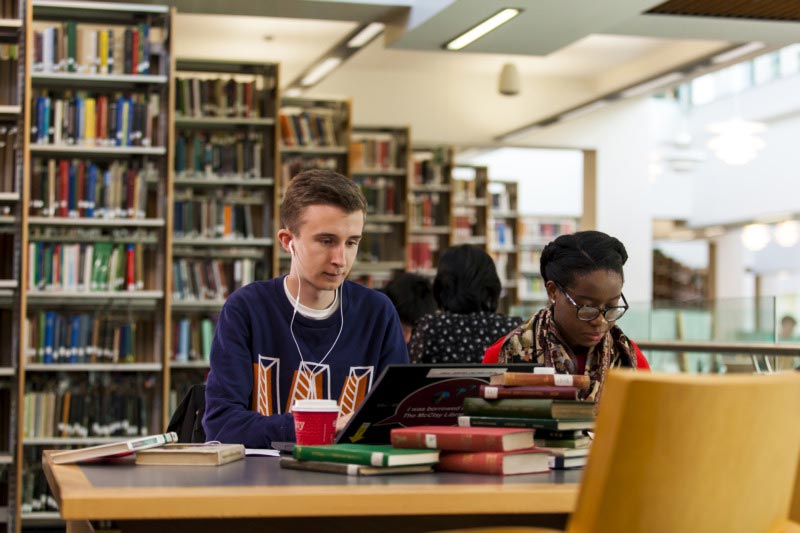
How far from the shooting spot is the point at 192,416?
297 cm

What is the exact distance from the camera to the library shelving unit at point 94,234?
6.16 m

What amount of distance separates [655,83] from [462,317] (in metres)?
6.78

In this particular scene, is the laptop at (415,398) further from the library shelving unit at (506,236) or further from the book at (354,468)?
the library shelving unit at (506,236)

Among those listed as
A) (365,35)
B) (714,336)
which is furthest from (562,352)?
(365,35)

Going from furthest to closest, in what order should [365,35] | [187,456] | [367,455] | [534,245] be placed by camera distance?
[534,245], [365,35], [187,456], [367,455]

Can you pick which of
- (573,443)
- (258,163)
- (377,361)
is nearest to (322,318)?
(377,361)

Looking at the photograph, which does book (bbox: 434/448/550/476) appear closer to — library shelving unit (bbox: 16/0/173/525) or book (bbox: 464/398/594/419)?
book (bbox: 464/398/594/419)

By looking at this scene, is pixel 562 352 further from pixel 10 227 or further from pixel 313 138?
pixel 313 138

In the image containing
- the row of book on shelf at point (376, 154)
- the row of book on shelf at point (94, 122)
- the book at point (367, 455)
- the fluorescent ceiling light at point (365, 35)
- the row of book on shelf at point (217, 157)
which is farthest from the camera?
the row of book on shelf at point (376, 154)

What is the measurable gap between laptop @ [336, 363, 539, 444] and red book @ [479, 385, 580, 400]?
10 centimetres

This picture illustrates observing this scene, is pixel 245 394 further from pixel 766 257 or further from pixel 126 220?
pixel 766 257

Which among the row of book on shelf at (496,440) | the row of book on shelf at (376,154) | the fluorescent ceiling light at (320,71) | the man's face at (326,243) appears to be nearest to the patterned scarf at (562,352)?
the man's face at (326,243)

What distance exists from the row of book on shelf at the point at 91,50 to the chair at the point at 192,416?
368 cm

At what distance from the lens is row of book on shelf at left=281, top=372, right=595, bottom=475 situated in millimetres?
1819
